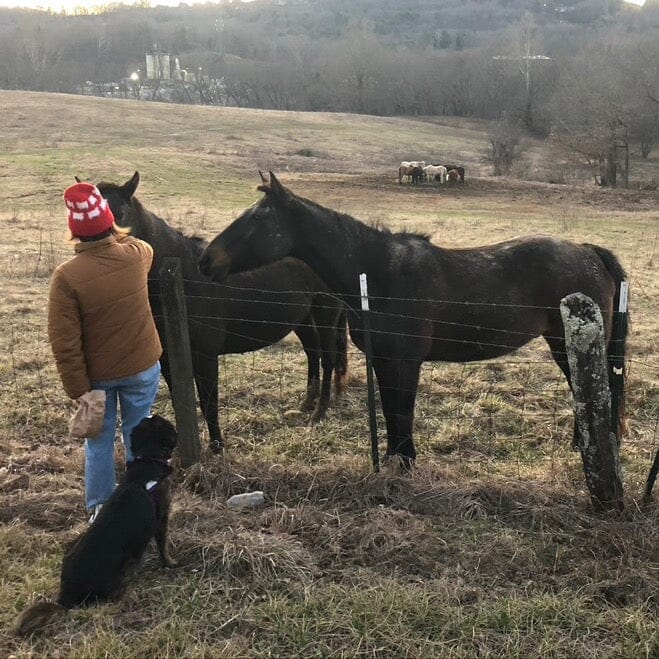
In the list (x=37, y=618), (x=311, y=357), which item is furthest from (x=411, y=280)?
(x=37, y=618)

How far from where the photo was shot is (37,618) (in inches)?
114

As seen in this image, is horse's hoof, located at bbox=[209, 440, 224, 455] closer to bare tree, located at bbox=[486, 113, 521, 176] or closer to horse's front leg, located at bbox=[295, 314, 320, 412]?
horse's front leg, located at bbox=[295, 314, 320, 412]

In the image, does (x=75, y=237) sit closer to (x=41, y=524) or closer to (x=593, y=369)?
(x=41, y=524)

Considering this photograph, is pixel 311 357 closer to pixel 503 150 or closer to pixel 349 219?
pixel 349 219

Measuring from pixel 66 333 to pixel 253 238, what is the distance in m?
1.71

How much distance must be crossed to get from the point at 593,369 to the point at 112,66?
153 m

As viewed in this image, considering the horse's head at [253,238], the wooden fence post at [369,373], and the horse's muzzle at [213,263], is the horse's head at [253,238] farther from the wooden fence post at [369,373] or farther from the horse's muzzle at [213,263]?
the wooden fence post at [369,373]

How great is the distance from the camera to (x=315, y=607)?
3023 millimetres

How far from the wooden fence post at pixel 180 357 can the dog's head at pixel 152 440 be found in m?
1.04

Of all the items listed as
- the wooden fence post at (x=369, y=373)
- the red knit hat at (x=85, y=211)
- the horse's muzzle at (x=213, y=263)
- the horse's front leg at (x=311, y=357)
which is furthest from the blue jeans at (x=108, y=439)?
the horse's front leg at (x=311, y=357)

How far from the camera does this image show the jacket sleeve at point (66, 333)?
3301 millimetres

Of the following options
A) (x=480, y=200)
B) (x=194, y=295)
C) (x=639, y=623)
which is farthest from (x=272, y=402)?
(x=480, y=200)

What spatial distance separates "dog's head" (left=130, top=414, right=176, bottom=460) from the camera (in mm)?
3303

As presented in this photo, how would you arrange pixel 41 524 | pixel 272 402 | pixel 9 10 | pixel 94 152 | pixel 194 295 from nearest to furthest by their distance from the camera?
pixel 41 524 → pixel 194 295 → pixel 272 402 → pixel 94 152 → pixel 9 10
